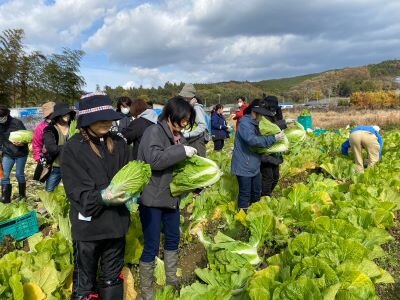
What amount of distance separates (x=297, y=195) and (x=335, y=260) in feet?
8.04

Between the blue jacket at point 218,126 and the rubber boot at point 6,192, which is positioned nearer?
the rubber boot at point 6,192

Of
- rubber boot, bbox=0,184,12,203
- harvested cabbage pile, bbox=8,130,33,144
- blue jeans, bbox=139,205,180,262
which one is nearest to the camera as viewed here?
blue jeans, bbox=139,205,180,262

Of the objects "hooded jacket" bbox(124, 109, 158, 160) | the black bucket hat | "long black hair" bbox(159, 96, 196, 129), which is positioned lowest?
"hooded jacket" bbox(124, 109, 158, 160)

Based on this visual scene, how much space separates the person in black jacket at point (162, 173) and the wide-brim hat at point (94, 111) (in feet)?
2.26

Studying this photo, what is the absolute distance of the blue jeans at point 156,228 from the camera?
376 centimetres

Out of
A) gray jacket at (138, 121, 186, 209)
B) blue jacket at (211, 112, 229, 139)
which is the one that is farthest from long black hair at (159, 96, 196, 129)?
blue jacket at (211, 112, 229, 139)

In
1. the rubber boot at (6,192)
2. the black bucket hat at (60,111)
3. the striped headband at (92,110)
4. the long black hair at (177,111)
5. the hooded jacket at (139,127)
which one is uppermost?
the striped headband at (92,110)

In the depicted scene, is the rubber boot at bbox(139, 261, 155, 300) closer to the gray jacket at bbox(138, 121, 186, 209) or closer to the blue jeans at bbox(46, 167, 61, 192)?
the gray jacket at bbox(138, 121, 186, 209)

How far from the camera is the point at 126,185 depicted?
2957 millimetres

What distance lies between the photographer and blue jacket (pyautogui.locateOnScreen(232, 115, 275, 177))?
530 cm

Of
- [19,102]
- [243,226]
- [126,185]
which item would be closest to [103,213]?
[126,185]

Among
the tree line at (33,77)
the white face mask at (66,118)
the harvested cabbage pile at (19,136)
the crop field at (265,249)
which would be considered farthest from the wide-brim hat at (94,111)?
the tree line at (33,77)

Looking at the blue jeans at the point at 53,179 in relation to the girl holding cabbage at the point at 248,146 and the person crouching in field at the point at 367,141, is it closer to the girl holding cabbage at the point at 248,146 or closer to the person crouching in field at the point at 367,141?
the girl holding cabbage at the point at 248,146

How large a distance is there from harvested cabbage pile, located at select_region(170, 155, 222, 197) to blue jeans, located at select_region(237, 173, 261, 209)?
1.49m
